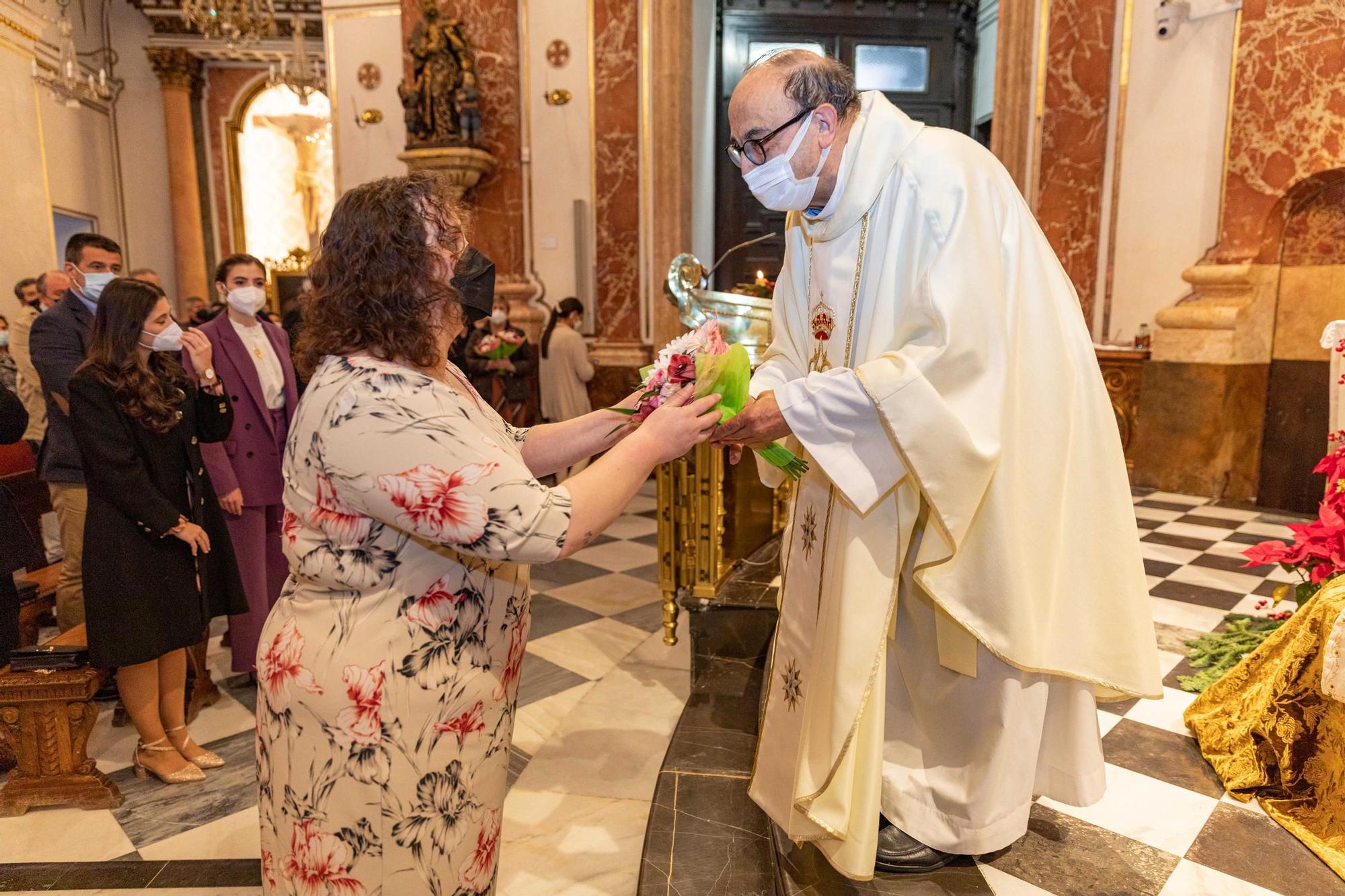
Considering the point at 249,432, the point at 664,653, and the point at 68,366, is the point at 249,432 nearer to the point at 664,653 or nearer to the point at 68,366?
the point at 68,366

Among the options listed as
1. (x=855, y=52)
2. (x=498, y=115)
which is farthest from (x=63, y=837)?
(x=855, y=52)

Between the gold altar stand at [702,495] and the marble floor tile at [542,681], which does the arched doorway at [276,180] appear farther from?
the marble floor tile at [542,681]

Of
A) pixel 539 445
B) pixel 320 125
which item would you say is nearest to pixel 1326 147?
pixel 539 445

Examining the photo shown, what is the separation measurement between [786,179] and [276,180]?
→ 45.3 ft

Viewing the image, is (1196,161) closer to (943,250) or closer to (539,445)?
(943,250)

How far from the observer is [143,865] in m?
2.38

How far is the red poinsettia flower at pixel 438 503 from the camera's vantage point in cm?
121

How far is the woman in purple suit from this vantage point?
3.44 metres

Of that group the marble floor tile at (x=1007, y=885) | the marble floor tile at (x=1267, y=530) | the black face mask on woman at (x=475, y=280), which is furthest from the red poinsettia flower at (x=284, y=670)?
the marble floor tile at (x=1267, y=530)

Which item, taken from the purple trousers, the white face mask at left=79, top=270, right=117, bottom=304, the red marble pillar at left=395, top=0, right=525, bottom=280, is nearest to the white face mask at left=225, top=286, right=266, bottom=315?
the white face mask at left=79, top=270, right=117, bottom=304

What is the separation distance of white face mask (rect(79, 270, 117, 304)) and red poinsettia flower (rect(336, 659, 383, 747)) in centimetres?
279

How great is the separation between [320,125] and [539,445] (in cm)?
1171

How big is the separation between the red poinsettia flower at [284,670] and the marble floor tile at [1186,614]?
3.55 metres

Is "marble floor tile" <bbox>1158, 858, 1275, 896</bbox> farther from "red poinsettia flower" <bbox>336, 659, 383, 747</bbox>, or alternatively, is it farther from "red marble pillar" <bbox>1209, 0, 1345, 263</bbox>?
"red marble pillar" <bbox>1209, 0, 1345, 263</bbox>
